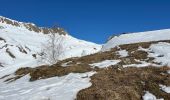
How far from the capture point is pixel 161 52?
33156 mm

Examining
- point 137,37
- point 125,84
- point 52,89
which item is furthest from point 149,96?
point 137,37

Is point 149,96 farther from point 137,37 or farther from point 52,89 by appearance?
point 137,37

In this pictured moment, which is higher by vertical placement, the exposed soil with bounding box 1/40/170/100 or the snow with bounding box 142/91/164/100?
the exposed soil with bounding box 1/40/170/100

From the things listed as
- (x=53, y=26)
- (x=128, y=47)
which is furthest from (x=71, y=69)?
(x=53, y=26)

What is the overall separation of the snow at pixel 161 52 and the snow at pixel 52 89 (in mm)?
8760

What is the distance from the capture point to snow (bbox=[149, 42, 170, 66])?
29803 mm

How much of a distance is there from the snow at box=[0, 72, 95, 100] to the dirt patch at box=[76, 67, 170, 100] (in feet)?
2.19

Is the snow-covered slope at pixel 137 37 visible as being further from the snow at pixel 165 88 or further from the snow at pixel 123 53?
the snow at pixel 165 88

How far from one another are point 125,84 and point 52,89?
425cm

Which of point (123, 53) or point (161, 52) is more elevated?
point (123, 53)

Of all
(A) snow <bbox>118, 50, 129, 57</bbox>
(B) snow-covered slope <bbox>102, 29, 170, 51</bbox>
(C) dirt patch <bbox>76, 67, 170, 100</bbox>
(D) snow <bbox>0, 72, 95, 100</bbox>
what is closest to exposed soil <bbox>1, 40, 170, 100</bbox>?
(C) dirt patch <bbox>76, 67, 170, 100</bbox>

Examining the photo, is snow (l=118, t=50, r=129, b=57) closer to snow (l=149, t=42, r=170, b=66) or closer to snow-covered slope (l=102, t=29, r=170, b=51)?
snow (l=149, t=42, r=170, b=66)

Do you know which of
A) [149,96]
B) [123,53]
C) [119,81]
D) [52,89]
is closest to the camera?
[149,96]

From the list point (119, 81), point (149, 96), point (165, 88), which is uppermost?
point (119, 81)
